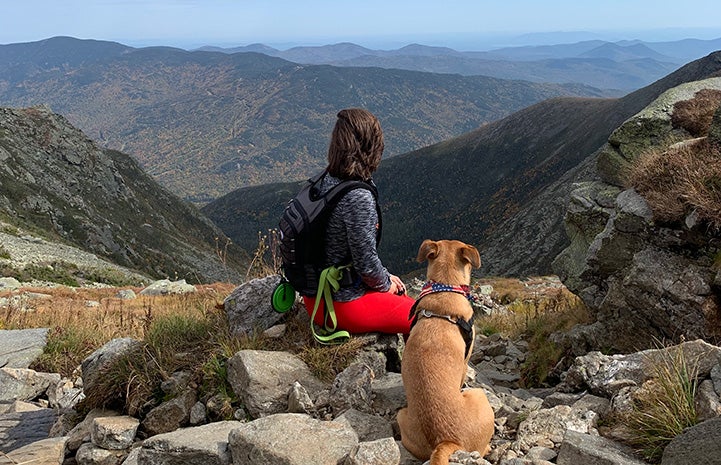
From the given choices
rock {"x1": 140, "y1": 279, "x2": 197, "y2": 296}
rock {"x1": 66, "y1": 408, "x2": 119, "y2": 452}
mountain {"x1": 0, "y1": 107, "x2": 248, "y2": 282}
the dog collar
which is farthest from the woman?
mountain {"x1": 0, "y1": 107, "x2": 248, "y2": 282}

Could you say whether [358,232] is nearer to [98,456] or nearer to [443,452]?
[443,452]

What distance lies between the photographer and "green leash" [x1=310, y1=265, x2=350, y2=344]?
5.54m

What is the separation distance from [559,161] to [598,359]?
108471 mm

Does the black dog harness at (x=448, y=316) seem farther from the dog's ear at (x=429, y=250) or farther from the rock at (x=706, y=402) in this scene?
the rock at (x=706, y=402)

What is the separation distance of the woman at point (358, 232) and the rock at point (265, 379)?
716 millimetres

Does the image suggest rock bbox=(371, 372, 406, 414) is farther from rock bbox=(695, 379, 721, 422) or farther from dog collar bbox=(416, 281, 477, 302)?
rock bbox=(695, 379, 721, 422)

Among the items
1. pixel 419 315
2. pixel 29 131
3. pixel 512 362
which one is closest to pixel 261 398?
pixel 419 315

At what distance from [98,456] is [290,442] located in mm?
2232

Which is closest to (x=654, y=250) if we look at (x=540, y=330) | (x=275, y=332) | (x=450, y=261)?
(x=540, y=330)

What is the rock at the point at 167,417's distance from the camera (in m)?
5.26

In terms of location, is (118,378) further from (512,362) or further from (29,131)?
(29,131)

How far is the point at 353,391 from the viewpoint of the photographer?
5.11m

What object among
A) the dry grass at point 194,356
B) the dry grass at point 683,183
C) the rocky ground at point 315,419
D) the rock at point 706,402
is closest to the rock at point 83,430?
the rocky ground at point 315,419

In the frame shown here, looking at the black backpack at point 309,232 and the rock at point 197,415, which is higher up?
the black backpack at point 309,232
